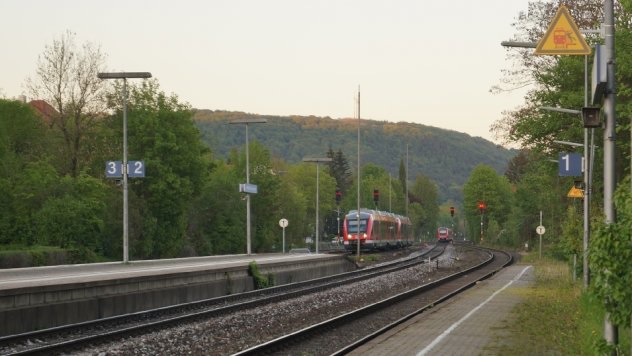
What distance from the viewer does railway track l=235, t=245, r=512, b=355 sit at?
1725cm

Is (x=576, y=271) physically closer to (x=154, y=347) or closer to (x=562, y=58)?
(x=562, y=58)

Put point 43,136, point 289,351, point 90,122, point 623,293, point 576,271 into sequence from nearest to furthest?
point 623,293 → point 289,351 → point 576,271 → point 90,122 → point 43,136

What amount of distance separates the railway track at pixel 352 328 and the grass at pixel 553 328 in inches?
105

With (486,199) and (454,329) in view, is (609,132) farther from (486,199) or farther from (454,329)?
(486,199)

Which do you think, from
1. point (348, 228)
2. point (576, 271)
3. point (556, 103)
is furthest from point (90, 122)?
point (576, 271)

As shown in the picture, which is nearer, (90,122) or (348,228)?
(90,122)

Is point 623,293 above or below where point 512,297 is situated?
above

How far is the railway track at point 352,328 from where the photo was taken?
17250mm

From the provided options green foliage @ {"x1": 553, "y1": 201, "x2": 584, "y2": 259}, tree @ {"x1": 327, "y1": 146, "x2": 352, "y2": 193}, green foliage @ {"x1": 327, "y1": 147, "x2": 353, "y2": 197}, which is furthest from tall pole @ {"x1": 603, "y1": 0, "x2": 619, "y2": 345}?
tree @ {"x1": 327, "y1": 146, "x2": 352, "y2": 193}

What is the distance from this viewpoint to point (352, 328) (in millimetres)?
21781

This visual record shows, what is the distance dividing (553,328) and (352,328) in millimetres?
4585

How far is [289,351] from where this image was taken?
56.6ft

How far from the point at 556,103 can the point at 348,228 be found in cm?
3560

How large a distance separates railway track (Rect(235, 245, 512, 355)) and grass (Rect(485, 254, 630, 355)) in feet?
8.73
